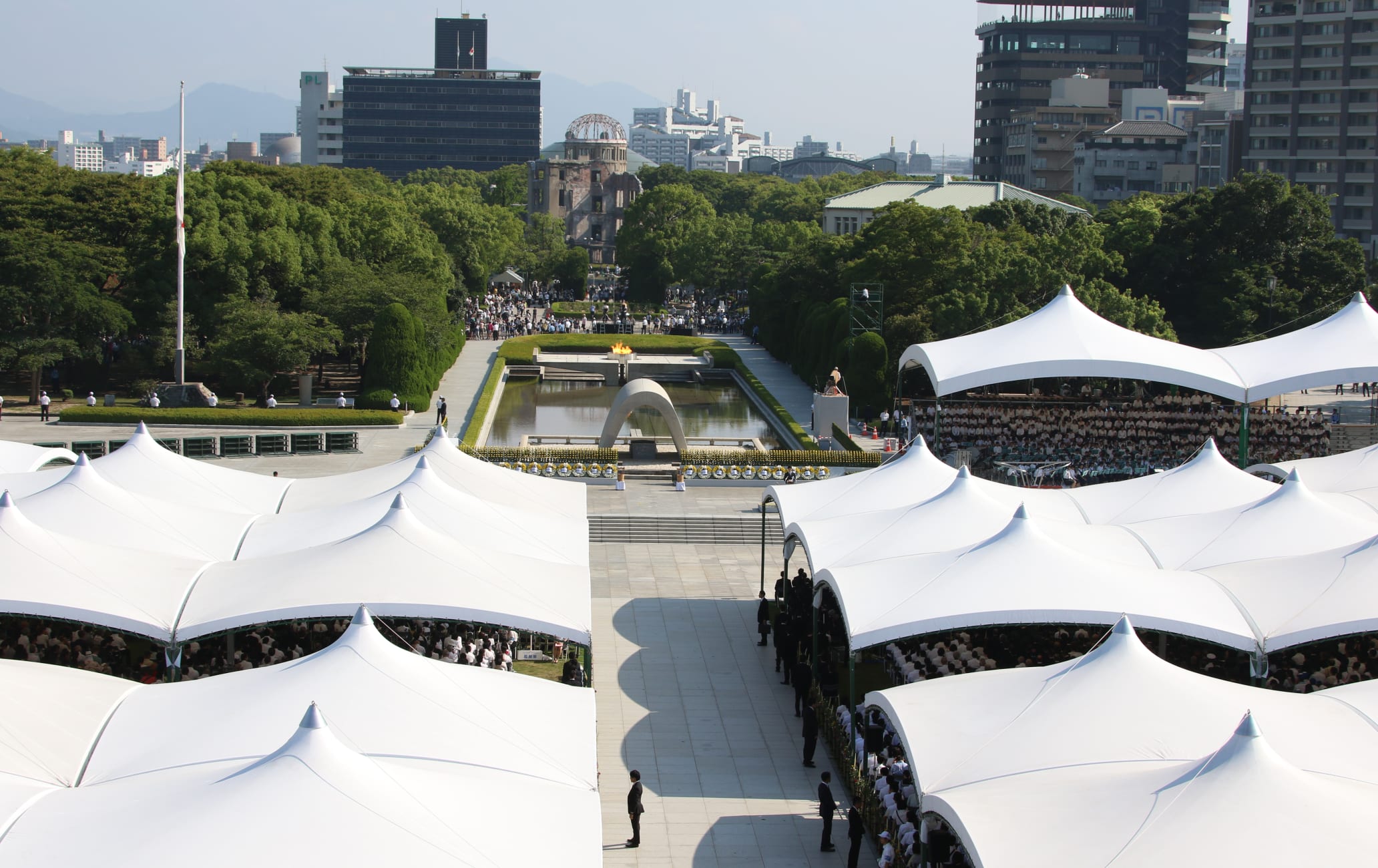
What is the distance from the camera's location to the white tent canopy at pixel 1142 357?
32906 millimetres

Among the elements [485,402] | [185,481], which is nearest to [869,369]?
[485,402]

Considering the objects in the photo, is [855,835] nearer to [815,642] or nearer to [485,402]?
[815,642]

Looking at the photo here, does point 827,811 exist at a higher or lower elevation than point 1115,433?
lower

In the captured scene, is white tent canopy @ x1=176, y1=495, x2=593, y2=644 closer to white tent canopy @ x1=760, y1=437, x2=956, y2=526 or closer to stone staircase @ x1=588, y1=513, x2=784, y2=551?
white tent canopy @ x1=760, y1=437, x2=956, y2=526

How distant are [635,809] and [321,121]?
560ft

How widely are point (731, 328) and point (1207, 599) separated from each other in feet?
191

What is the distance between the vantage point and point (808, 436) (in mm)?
41438

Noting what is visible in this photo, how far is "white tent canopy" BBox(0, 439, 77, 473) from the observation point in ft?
86.2

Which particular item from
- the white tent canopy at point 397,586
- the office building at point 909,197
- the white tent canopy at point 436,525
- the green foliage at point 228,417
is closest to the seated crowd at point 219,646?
the white tent canopy at point 397,586

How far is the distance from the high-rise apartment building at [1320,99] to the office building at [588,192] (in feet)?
202

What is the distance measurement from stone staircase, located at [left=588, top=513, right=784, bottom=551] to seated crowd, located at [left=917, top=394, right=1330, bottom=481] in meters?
7.13

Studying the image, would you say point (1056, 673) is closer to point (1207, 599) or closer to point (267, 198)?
point (1207, 599)

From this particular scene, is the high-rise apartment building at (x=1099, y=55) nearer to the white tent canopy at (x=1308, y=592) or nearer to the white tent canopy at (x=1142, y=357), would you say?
the white tent canopy at (x=1142, y=357)

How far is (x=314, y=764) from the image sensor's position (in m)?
11.8
